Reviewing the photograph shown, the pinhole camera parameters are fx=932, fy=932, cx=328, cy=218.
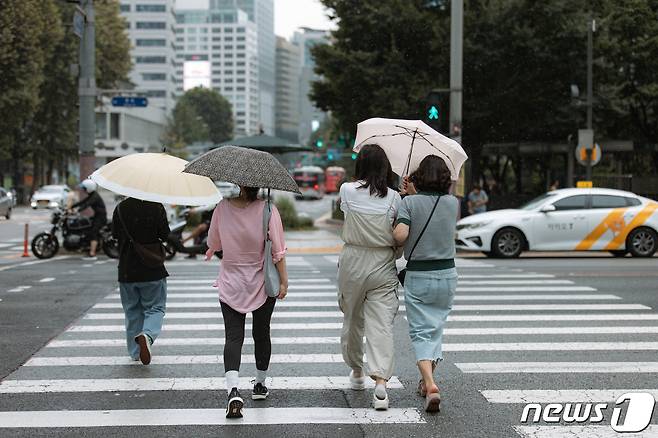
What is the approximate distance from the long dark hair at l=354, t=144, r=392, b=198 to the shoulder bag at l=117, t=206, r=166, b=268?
2441mm

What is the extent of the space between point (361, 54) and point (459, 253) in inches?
508

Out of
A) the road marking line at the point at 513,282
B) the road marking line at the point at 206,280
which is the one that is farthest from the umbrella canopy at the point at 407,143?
the road marking line at the point at 206,280

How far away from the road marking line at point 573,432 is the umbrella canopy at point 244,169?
7.26 ft

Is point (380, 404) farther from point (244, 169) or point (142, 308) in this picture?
point (142, 308)

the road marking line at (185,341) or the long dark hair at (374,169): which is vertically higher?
the long dark hair at (374,169)

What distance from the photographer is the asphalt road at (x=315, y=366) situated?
6172 millimetres

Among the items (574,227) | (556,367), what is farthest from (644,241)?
(556,367)

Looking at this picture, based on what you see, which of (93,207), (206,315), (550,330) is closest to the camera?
(550,330)

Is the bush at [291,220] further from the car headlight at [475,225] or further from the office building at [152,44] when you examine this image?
the office building at [152,44]

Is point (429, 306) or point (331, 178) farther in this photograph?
point (331, 178)

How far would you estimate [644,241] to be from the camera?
2027 centimetres

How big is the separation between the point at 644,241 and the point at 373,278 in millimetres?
15165

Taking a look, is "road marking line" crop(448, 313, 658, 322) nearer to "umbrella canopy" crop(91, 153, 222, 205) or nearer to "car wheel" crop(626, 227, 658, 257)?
"umbrella canopy" crop(91, 153, 222, 205)

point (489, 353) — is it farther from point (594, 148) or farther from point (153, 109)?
point (153, 109)
